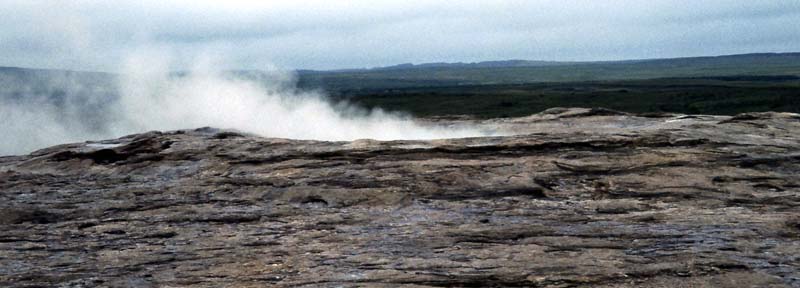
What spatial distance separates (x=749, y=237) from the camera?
1216 centimetres

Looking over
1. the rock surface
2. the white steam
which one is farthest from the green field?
the rock surface

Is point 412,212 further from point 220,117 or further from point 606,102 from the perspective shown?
point 606,102

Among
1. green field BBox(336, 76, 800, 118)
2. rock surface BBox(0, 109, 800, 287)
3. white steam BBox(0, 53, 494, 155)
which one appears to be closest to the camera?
rock surface BBox(0, 109, 800, 287)

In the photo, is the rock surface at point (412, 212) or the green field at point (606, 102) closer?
the rock surface at point (412, 212)

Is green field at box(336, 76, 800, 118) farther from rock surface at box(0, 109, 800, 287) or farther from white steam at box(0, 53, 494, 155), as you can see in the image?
rock surface at box(0, 109, 800, 287)

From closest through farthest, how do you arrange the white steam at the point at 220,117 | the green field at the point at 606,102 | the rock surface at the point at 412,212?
the rock surface at the point at 412,212
the white steam at the point at 220,117
the green field at the point at 606,102

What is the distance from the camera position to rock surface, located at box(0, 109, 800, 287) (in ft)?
36.1

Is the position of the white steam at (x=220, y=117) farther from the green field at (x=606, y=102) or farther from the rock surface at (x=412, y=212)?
the green field at (x=606, y=102)

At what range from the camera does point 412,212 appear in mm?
13891

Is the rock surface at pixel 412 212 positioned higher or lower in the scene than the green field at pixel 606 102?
higher

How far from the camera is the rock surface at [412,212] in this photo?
11.0 m

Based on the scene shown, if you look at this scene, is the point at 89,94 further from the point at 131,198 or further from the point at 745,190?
the point at 745,190

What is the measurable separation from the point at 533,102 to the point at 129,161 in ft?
301

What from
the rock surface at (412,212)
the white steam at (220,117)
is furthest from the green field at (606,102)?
the rock surface at (412,212)
